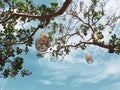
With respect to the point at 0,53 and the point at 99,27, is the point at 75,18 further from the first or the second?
the point at 0,53

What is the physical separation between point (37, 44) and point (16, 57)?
6.48 metres

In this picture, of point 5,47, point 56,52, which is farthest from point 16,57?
point 56,52

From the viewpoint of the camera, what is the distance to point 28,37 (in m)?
16.6

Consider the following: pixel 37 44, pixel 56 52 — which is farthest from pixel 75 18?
pixel 37 44

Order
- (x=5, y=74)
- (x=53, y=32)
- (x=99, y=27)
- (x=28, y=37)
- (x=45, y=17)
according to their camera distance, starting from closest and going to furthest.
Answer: (x=45, y=17) < (x=28, y=37) < (x=5, y=74) < (x=99, y=27) < (x=53, y=32)

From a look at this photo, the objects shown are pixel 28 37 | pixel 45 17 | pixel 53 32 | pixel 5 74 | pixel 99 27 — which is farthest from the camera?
pixel 53 32

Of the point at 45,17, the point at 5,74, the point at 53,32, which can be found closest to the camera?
the point at 45,17

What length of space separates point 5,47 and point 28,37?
1.68 meters

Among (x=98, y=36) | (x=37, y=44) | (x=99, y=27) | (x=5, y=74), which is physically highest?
(x=99, y=27)

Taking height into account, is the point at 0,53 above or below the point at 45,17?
above

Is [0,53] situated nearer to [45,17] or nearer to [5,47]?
[5,47]

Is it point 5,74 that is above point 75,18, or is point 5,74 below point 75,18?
below

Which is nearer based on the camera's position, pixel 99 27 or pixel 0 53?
pixel 0 53

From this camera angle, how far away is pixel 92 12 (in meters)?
20.0
